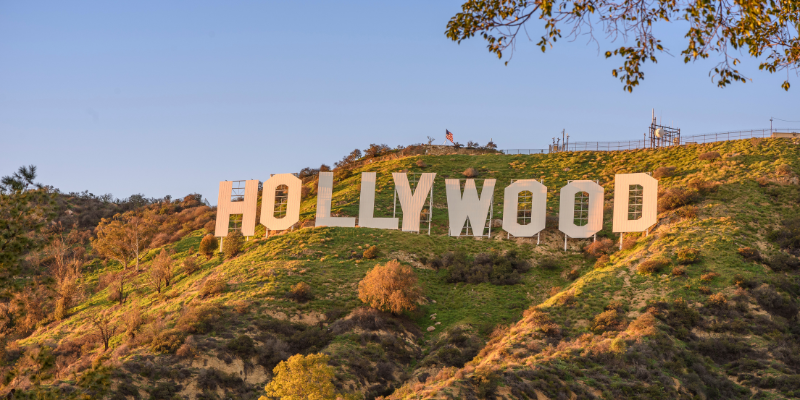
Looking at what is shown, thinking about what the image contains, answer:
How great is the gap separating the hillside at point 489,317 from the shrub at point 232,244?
40.9 inches

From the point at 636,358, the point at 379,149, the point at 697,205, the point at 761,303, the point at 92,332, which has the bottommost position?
the point at 92,332

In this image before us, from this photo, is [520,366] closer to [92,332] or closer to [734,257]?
[734,257]

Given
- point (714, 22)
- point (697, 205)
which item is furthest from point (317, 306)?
point (697, 205)

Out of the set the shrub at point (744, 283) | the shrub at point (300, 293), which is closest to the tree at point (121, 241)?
the shrub at point (300, 293)

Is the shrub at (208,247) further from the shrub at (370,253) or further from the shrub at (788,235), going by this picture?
the shrub at (788,235)

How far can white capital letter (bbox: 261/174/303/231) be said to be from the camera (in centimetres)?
5169

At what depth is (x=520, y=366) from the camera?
2758 centimetres

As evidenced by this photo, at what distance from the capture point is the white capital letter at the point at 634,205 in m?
47.1

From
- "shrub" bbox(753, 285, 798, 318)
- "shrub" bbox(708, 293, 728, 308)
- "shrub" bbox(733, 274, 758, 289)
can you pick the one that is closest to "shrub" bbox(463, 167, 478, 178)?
"shrub" bbox(733, 274, 758, 289)

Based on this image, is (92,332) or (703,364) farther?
(92,332)

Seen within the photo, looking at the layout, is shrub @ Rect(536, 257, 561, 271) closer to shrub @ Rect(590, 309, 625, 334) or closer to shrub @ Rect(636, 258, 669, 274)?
shrub @ Rect(636, 258, 669, 274)

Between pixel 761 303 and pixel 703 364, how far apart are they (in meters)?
8.33

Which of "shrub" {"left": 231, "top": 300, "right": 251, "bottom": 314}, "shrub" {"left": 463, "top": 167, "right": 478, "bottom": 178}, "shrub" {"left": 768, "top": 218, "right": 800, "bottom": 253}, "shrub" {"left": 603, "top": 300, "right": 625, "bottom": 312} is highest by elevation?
"shrub" {"left": 463, "top": 167, "right": 478, "bottom": 178}

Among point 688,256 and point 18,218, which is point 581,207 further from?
point 18,218
